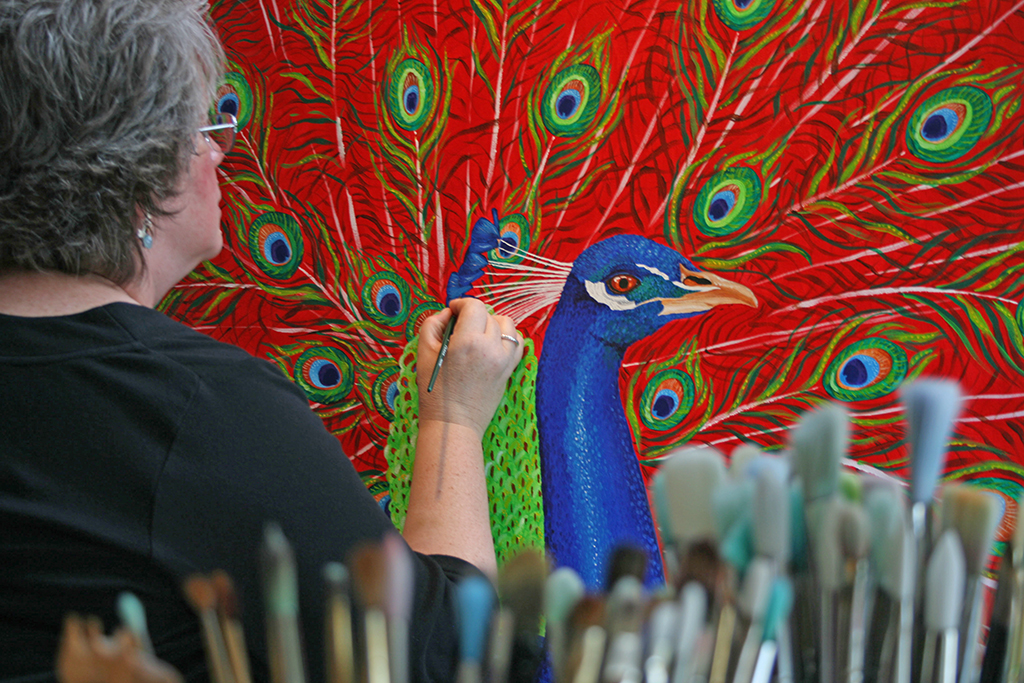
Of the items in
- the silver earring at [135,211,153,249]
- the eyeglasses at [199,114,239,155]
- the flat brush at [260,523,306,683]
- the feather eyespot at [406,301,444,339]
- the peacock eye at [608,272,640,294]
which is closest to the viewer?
the flat brush at [260,523,306,683]

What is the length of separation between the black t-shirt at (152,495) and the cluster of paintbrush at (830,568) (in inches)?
15.8

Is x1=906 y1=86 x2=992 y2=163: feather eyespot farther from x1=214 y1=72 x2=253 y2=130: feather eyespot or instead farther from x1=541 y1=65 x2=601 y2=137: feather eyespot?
x1=214 y1=72 x2=253 y2=130: feather eyespot

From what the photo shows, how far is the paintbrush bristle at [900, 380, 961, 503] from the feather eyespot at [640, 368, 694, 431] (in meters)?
0.66

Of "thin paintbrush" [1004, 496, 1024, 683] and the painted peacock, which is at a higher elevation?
the painted peacock

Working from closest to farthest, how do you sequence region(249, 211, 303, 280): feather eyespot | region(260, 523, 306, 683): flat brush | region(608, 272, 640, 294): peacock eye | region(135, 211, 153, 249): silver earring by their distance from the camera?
region(260, 523, 306, 683): flat brush → region(135, 211, 153, 249): silver earring → region(608, 272, 640, 294): peacock eye → region(249, 211, 303, 280): feather eyespot

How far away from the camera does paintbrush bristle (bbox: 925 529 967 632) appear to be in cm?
37

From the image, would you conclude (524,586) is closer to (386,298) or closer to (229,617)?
(229,617)

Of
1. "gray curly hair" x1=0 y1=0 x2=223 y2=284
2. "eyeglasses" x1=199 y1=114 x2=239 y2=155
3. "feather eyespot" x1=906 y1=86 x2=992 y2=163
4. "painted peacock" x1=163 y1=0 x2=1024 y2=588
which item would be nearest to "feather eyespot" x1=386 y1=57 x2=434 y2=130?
"painted peacock" x1=163 y1=0 x2=1024 y2=588

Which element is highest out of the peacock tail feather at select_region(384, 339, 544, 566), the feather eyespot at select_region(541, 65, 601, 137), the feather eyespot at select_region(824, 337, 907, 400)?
the feather eyespot at select_region(541, 65, 601, 137)

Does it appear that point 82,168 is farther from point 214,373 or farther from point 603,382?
point 603,382

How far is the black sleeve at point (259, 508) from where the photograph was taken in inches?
28.2

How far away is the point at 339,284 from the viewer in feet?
4.30

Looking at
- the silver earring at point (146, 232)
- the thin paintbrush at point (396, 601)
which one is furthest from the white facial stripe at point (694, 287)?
the thin paintbrush at point (396, 601)

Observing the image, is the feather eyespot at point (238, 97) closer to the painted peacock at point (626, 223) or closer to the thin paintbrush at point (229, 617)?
the painted peacock at point (626, 223)
